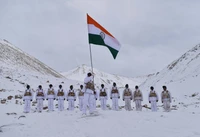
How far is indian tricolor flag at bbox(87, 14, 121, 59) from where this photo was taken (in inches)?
555

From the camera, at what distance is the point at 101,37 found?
14320 millimetres

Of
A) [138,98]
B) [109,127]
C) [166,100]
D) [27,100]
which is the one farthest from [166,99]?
[27,100]

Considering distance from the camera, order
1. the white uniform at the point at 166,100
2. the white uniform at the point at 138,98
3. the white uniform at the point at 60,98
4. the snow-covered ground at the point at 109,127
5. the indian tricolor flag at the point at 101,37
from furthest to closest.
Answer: the white uniform at the point at 60,98 < the white uniform at the point at 138,98 < the white uniform at the point at 166,100 < the indian tricolor flag at the point at 101,37 < the snow-covered ground at the point at 109,127

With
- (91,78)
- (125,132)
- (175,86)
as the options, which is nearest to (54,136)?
(125,132)

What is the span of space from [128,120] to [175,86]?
2404cm

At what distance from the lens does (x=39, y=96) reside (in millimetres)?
18297

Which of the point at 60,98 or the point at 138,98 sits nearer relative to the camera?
the point at 138,98

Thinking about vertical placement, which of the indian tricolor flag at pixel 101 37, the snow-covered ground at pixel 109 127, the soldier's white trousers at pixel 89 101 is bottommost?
the snow-covered ground at pixel 109 127

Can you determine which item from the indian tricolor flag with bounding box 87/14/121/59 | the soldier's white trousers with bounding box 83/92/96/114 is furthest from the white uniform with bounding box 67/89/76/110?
the soldier's white trousers with bounding box 83/92/96/114

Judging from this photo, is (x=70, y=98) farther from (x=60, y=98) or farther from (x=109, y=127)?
(x=109, y=127)

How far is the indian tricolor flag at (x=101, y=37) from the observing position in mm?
14109

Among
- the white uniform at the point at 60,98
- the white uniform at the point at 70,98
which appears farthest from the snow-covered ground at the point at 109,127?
the white uniform at the point at 70,98

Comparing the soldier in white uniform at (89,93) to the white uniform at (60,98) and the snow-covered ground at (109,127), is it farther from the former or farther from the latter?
the white uniform at (60,98)

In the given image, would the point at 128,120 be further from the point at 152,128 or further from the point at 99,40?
the point at 99,40
